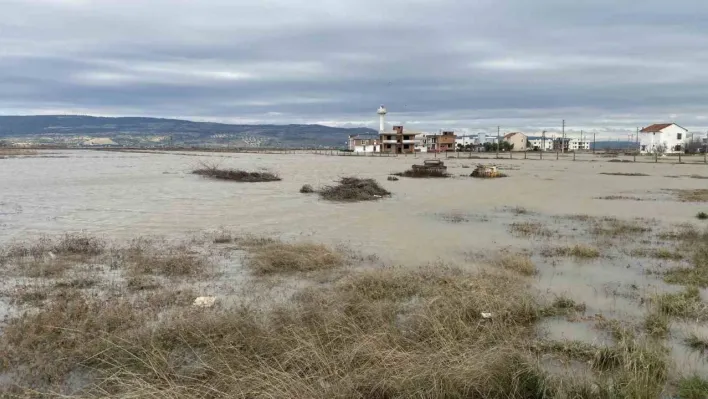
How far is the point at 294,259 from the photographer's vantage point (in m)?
11.5

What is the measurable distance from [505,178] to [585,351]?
37.5 meters

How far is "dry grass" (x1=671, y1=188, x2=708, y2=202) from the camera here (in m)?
27.3

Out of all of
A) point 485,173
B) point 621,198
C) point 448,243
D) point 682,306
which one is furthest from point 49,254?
point 485,173

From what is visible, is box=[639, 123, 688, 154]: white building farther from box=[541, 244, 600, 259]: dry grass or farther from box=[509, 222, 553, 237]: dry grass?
box=[541, 244, 600, 259]: dry grass

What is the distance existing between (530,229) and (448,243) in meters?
3.84

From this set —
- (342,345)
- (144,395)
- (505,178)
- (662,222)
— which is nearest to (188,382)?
(144,395)

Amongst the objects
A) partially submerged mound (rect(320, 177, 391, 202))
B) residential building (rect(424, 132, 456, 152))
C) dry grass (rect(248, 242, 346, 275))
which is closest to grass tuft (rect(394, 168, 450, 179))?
partially submerged mound (rect(320, 177, 391, 202))

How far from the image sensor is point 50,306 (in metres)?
8.03

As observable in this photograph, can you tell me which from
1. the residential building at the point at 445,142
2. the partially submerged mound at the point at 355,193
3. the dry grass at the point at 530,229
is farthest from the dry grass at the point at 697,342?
the residential building at the point at 445,142

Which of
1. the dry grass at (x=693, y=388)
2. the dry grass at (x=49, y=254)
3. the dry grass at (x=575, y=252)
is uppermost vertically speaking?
the dry grass at (x=49, y=254)

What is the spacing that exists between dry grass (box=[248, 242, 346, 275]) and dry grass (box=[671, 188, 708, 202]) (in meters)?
22.7

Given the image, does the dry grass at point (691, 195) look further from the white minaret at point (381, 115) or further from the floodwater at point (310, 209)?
the white minaret at point (381, 115)

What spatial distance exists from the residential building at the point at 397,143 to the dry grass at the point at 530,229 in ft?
337

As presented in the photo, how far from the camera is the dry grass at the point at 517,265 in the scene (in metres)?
11.2
